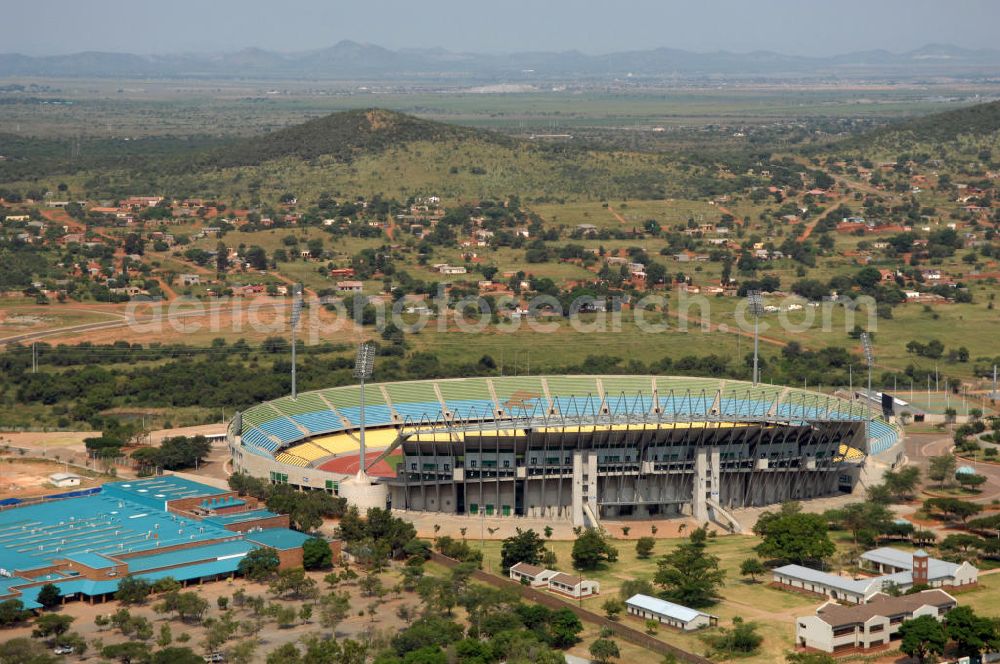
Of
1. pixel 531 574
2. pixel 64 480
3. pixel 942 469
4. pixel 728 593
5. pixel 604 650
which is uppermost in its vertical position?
pixel 604 650

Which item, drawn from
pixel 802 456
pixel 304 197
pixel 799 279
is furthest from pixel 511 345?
pixel 304 197

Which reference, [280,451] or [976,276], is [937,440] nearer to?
[280,451]

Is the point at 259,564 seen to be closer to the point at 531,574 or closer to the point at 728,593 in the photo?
the point at 531,574

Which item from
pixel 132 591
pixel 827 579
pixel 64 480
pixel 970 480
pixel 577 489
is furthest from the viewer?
pixel 970 480

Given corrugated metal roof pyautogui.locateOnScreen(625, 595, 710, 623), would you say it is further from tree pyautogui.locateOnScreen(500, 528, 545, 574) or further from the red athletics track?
the red athletics track

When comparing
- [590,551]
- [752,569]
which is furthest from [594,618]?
[752,569]

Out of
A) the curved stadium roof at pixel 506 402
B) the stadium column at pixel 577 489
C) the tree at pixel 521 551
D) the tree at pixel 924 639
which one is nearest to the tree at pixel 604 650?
the tree at pixel 924 639
